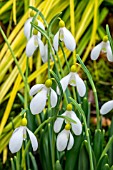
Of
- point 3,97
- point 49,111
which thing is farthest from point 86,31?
point 49,111

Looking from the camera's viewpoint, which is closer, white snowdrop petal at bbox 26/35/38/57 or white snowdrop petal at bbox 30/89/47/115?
white snowdrop petal at bbox 30/89/47/115

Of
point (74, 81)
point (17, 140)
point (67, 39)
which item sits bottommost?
point (17, 140)

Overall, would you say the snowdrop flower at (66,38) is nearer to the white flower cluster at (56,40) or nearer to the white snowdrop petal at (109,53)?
the white flower cluster at (56,40)

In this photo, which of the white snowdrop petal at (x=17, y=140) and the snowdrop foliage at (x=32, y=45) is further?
the snowdrop foliage at (x=32, y=45)

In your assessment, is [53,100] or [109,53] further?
[109,53]

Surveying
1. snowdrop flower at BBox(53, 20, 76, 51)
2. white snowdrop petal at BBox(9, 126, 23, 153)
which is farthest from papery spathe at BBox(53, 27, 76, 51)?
white snowdrop petal at BBox(9, 126, 23, 153)

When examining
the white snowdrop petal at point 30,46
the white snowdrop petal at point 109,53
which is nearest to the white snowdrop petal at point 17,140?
the white snowdrop petal at point 30,46

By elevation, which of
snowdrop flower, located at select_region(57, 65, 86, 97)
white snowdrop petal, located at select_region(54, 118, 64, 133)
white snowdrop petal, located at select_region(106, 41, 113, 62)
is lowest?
white snowdrop petal, located at select_region(54, 118, 64, 133)

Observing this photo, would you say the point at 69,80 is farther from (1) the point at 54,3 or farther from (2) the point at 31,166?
(1) the point at 54,3

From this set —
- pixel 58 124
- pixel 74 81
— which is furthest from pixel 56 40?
pixel 58 124

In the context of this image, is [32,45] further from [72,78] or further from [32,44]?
[72,78]

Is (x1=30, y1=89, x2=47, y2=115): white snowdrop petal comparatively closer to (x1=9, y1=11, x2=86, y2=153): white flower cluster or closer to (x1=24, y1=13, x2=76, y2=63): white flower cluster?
(x1=9, y1=11, x2=86, y2=153): white flower cluster
